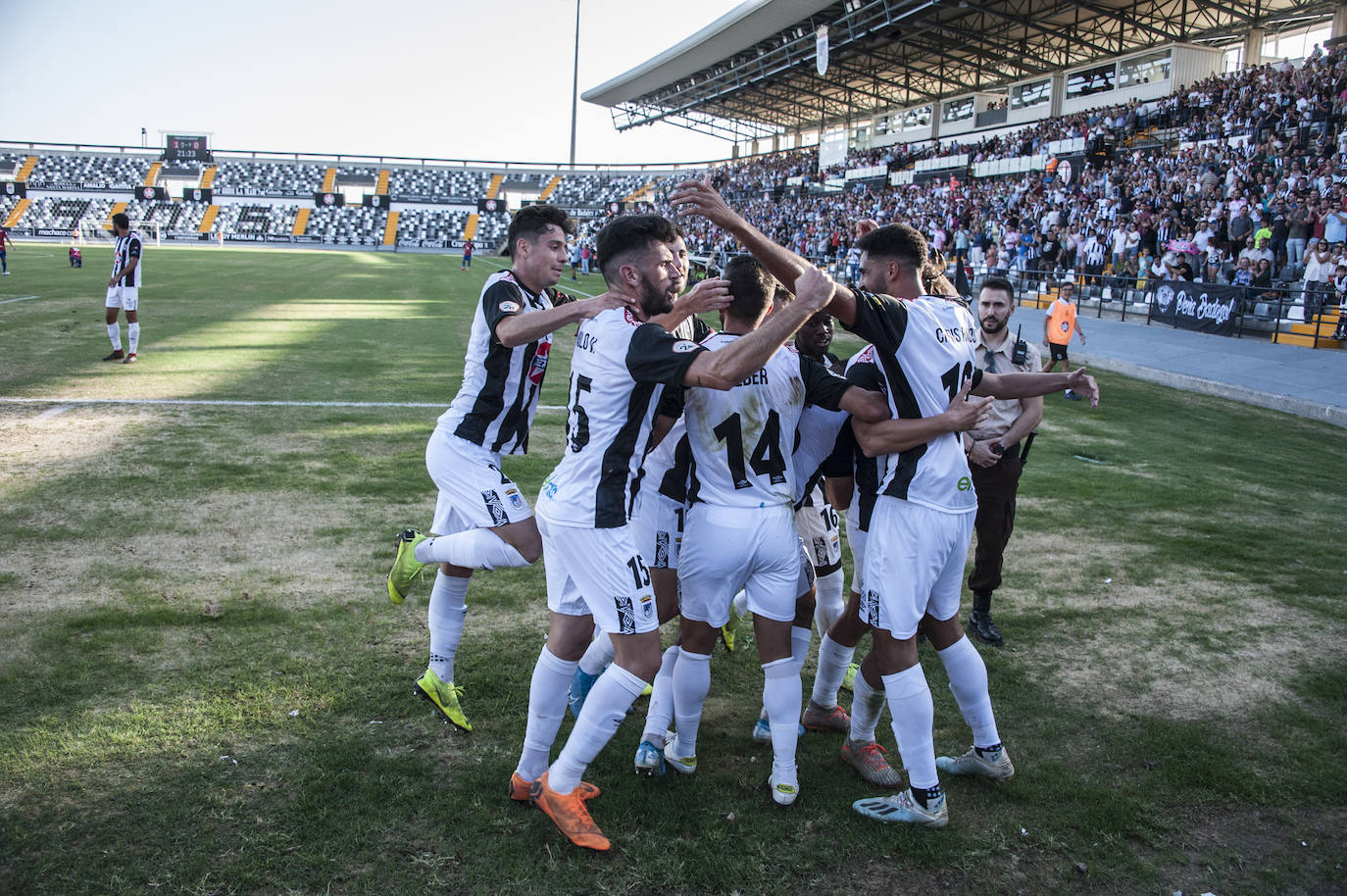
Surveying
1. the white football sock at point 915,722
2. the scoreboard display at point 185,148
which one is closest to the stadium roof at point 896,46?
the white football sock at point 915,722

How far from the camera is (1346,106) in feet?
68.2

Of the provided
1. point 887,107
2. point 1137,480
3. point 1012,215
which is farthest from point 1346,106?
point 887,107

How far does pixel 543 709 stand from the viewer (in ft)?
11.7

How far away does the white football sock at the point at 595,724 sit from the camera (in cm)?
337

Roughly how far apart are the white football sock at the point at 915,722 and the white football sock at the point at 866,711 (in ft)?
1.10

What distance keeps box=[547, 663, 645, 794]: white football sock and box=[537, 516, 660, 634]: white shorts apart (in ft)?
0.64

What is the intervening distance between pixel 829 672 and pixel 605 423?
1847 millimetres

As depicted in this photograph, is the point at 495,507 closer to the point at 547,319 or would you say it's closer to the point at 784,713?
the point at 547,319

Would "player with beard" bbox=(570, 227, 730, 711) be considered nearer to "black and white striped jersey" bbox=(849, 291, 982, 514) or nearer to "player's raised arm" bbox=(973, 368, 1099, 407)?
"black and white striped jersey" bbox=(849, 291, 982, 514)

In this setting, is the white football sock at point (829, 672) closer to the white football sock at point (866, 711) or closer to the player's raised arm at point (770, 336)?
the white football sock at point (866, 711)

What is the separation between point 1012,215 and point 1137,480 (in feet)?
75.9

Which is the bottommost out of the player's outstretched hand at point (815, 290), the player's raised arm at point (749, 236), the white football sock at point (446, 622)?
the white football sock at point (446, 622)

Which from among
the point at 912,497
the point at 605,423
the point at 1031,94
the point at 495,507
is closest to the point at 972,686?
the point at 912,497

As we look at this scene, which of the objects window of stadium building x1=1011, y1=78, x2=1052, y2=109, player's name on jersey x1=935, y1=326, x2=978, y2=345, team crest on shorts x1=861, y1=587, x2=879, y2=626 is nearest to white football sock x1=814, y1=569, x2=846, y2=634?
team crest on shorts x1=861, y1=587, x2=879, y2=626
